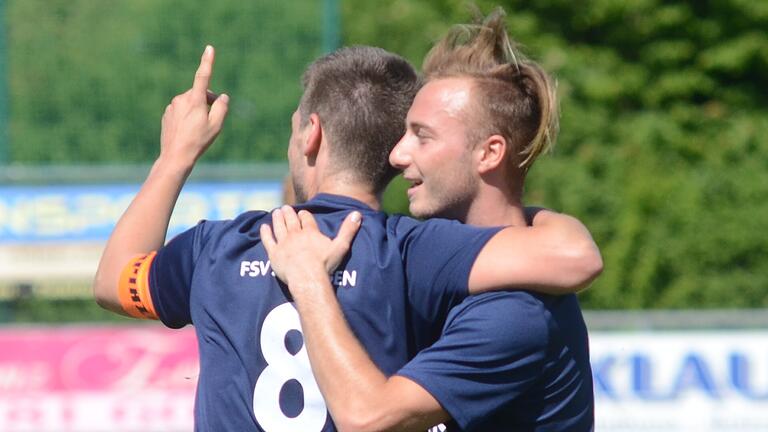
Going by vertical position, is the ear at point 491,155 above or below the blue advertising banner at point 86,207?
above

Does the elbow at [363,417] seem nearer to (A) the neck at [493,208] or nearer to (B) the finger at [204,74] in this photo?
(A) the neck at [493,208]

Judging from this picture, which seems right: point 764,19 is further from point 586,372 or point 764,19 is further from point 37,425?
point 586,372

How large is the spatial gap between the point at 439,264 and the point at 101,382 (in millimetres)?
7511

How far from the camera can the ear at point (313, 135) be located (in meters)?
3.11

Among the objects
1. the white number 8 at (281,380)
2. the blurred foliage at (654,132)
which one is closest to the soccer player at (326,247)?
the white number 8 at (281,380)

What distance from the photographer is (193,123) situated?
332 cm

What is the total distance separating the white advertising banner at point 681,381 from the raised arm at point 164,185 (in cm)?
688

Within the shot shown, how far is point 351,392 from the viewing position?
2779 millimetres

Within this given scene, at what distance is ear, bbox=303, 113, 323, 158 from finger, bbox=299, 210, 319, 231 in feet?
0.54

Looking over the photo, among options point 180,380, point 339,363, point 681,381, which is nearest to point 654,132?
point 681,381

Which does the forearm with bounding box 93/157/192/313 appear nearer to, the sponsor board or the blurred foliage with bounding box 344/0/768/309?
the sponsor board

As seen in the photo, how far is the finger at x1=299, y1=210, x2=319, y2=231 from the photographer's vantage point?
119 inches

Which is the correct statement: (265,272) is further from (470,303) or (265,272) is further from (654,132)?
(654,132)

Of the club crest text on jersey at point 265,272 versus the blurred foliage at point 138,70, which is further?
the blurred foliage at point 138,70
